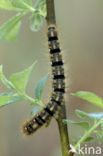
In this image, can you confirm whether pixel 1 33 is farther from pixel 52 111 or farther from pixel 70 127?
pixel 70 127

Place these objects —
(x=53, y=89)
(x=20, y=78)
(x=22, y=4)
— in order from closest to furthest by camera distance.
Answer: (x=20, y=78), (x=22, y=4), (x=53, y=89)

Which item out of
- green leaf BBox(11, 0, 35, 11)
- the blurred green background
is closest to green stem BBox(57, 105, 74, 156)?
green leaf BBox(11, 0, 35, 11)

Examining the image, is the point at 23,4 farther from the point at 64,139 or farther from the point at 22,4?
the point at 64,139

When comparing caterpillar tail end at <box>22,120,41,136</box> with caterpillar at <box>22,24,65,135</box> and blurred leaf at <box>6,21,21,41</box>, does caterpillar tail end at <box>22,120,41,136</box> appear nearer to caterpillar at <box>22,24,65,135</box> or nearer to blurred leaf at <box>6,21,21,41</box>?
caterpillar at <box>22,24,65,135</box>

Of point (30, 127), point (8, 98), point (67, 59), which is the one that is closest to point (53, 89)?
point (30, 127)

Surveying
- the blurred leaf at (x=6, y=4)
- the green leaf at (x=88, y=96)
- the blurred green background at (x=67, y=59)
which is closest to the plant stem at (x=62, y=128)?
the green leaf at (x=88, y=96)

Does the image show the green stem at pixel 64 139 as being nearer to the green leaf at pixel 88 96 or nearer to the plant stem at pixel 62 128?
the plant stem at pixel 62 128
